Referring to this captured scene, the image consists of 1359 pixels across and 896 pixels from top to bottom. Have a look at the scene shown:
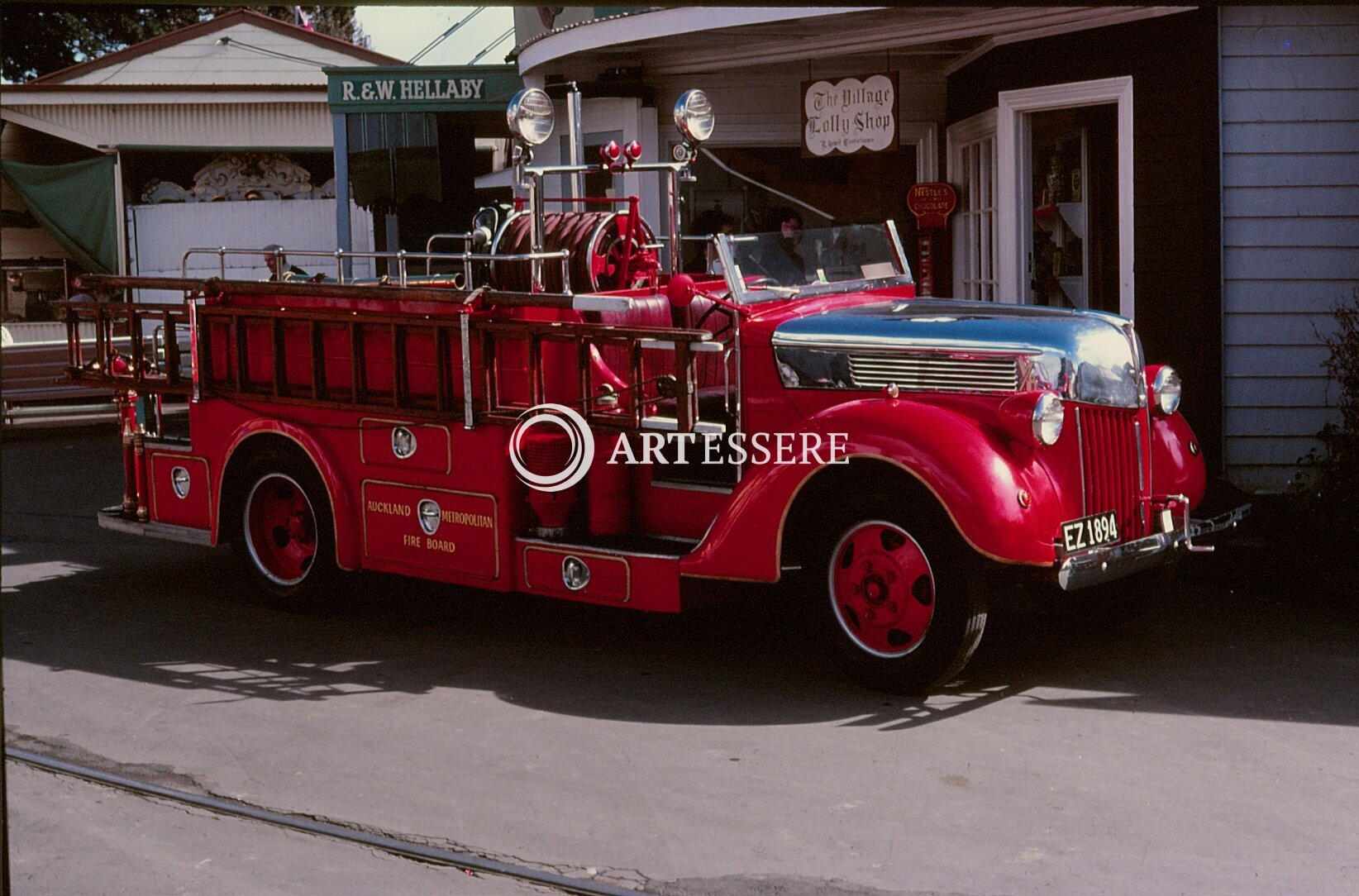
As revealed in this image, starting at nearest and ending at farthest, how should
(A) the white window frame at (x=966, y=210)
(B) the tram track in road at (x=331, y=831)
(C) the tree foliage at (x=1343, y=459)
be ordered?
1. (B) the tram track in road at (x=331, y=831)
2. (C) the tree foliage at (x=1343, y=459)
3. (A) the white window frame at (x=966, y=210)

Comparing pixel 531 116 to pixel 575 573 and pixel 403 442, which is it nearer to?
pixel 403 442

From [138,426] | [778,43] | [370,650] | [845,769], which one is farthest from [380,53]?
[845,769]

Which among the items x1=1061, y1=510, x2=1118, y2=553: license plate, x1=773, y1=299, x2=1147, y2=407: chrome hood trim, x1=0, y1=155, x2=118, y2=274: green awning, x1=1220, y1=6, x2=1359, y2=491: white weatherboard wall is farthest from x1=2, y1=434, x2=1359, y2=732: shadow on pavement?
x1=0, y1=155, x2=118, y2=274: green awning

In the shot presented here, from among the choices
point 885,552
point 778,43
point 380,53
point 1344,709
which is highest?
point 380,53

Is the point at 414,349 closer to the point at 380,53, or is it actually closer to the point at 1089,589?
the point at 1089,589

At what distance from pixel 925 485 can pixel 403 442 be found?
258 cm

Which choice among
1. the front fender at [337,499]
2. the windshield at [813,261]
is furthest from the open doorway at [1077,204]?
the front fender at [337,499]

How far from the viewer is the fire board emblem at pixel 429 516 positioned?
6.59 metres

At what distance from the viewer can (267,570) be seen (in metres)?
7.41

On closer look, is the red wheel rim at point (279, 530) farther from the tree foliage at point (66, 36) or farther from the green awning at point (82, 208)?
the tree foliage at point (66, 36)

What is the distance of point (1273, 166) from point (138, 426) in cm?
647

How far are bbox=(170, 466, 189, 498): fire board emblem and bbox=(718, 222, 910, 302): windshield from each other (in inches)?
128

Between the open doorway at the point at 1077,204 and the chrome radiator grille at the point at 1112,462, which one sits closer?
the chrome radiator grille at the point at 1112,462

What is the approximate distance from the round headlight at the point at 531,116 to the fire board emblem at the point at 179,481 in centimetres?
254
